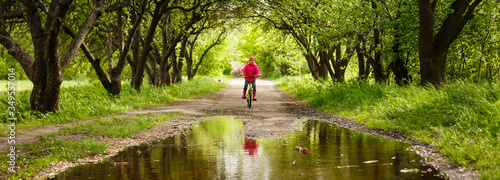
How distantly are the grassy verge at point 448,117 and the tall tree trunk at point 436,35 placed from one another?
32.0 inches

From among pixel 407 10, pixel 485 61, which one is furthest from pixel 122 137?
pixel 485 61

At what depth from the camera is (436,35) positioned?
492 inches

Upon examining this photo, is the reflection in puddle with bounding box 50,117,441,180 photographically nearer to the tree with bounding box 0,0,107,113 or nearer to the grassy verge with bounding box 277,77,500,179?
the grassy verge with bounding box 277,77,500,179

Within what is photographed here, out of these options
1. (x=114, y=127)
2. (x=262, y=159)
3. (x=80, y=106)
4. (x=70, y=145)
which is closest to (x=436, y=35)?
(x=262, y=159)

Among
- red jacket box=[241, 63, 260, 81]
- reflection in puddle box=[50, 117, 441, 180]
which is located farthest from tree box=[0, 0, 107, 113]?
red jacket box=[241, 63, 260, 81]

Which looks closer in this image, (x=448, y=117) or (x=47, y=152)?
(x=47, y=152)

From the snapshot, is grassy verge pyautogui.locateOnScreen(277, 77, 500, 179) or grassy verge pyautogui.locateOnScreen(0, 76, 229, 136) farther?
grassy verge pyautogui.locateOnScreen(0, 76, 229, 136)

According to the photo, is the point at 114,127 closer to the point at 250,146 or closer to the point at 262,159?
the point at 250,146

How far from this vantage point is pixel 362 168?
610cm

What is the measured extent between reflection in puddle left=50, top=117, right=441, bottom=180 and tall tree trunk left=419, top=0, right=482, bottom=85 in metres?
4.38

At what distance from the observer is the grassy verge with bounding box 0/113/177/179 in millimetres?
6156

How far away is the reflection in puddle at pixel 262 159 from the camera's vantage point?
19.0ft

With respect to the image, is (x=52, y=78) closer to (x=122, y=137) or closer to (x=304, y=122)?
(x=122, y=137)

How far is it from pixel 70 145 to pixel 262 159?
3.44 metres
